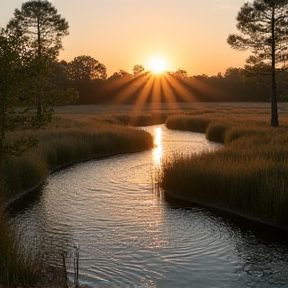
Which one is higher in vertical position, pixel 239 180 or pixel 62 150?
pixel 62 150

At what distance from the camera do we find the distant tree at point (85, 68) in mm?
124125

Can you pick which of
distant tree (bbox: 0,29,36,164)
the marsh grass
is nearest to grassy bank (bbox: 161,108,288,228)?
distant tree (bbox: 0,29,36,164)

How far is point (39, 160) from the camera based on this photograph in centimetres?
2061

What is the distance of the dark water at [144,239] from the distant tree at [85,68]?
348 ft

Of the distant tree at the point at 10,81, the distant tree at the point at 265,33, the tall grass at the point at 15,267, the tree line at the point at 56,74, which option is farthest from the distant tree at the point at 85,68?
the tall grass at the point at 15,267

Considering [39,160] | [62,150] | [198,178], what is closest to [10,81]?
[198,178]

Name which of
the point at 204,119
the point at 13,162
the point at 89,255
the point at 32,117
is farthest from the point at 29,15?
the point at 89,255

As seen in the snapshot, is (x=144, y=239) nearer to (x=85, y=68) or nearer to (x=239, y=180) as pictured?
(x=239, y=180)

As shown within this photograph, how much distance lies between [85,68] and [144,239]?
394ft

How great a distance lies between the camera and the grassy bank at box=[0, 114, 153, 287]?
8804 mm

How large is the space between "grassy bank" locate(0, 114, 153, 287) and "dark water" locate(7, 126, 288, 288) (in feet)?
3.24

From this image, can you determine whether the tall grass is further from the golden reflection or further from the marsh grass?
the golden reflection

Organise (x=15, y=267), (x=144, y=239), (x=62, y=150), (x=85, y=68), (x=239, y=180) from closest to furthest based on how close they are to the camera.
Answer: (x=15, y=267) → (x=144, y=239) → (x=239, y=180) → (x=62, y=150) → (x=85, y=68)

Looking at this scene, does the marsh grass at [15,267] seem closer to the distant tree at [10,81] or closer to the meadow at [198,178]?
the meadow at [198,178]
